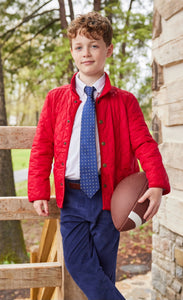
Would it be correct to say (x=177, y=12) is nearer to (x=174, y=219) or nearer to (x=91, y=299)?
(x=174, y=219)

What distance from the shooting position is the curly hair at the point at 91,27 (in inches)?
72.3

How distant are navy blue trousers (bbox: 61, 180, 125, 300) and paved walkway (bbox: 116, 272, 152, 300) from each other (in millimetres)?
2332

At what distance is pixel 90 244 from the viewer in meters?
1.89

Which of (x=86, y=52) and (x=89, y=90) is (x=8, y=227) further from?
(x=86, y=52)

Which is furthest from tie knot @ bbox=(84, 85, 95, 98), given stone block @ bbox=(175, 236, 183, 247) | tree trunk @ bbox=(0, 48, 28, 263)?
tree trunk @ bbox=(0, 48, 28, 263)

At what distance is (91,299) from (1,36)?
24.2 feet

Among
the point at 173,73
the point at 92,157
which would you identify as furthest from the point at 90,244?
the point at 173,73

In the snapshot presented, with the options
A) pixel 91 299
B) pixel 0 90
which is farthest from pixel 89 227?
pixel 0 90

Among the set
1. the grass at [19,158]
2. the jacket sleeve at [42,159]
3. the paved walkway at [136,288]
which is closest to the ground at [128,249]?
the paved walkway at [136,288]

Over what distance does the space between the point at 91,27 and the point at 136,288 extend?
11.4 ft

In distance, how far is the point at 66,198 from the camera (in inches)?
76.8

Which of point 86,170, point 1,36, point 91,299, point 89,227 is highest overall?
point 1,36

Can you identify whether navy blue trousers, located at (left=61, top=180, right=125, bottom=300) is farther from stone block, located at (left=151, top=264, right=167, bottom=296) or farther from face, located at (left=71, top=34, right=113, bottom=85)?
stone block, located at (left=151, top=264, right=167, bottom=296)

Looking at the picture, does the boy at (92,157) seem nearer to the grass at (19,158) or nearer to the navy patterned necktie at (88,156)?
the navy patterned necktie at (88,156)
